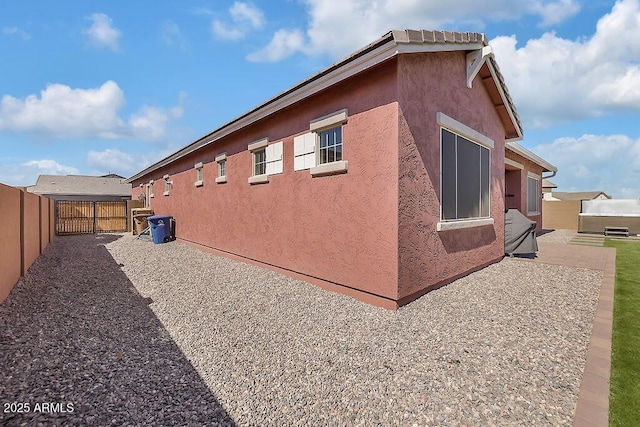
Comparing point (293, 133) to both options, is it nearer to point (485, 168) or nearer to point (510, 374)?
point (485, 168)

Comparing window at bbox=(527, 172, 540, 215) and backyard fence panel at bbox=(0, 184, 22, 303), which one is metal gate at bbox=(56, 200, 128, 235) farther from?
window at bbox=(527, 172, 540, 215)

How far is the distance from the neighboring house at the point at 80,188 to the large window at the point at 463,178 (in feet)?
106

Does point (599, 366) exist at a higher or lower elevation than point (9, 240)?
lower

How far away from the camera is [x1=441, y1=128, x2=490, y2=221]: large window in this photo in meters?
5.98

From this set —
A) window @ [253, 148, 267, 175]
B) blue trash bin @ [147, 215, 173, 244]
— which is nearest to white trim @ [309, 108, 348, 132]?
window @ [253, 148, 267, 175]

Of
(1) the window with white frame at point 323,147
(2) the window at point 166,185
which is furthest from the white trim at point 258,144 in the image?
(2) the window at point 166,185

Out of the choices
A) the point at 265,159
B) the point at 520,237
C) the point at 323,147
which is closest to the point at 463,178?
the point at 323,147

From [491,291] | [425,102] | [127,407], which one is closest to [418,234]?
[491,291]

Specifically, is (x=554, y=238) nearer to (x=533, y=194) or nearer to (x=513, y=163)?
(x=533, y=194)

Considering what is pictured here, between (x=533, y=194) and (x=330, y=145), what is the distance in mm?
14831

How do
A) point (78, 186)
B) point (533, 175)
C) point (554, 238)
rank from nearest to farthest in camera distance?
point (554, 238)
point (533, 175)
point (78, 186)

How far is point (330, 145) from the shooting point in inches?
233

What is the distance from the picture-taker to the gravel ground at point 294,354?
2.50m

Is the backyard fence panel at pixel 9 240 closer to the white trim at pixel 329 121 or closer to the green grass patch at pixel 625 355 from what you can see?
the white trim at pixel 329 121
